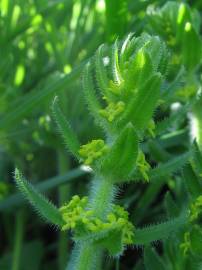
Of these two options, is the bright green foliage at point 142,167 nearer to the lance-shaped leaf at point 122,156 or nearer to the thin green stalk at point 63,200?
the lance-shaped leaf at point 122,156

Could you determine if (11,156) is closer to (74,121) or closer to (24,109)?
(74,121)

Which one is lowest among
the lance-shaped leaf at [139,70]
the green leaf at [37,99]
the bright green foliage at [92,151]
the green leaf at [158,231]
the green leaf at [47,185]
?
the green leaf at [158,231]

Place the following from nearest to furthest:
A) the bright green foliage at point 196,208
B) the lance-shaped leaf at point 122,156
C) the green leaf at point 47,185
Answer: the lance-shaped leaf at point 122,156, the bright green foliage at point 196,208, the green leaf at point 47,185

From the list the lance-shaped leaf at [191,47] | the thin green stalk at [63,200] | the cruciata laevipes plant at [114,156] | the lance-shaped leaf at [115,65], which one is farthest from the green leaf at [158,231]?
the thin green stalk at [63,200]

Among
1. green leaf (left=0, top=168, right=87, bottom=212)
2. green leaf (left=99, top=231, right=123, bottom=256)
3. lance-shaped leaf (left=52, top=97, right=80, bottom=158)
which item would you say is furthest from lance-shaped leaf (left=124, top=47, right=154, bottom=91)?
green leaf (left=0, top=168, right=87, bottom=212)

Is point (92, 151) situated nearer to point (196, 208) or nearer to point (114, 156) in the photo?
point (114, 156)

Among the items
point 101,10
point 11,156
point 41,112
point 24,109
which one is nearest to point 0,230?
point 11,156

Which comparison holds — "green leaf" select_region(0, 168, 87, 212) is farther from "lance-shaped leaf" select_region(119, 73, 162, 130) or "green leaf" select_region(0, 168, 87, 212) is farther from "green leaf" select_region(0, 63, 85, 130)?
"lance-shaped leaf" select_region(119, 73, 162, 130)

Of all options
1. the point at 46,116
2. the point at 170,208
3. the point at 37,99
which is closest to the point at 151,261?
the point at 170,208
